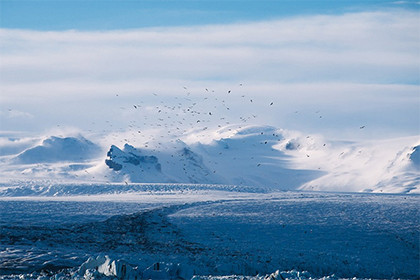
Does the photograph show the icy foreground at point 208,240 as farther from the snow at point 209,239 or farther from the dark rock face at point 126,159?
the dark rock face at point 126,159

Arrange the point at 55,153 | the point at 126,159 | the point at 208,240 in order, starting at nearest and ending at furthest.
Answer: the point at 208,240
the point at 126,159
the point at 55,153

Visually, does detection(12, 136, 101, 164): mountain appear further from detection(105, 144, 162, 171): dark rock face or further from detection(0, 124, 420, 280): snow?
detection(0, 124, 420, 280): snow

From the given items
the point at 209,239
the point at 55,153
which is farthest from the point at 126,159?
the point at 209,239

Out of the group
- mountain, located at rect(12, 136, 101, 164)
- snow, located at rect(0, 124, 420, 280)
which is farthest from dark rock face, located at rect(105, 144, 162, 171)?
snow, located at rect(0, 124, 420, 280)

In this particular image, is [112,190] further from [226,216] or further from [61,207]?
[226,216]

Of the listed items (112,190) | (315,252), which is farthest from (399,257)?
(112,190)

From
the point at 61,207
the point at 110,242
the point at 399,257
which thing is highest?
the point at 61,207

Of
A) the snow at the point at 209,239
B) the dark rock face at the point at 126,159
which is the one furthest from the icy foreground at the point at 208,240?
the dark rock face at the point at 126,159

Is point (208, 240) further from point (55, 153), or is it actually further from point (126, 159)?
point (55, 153)
